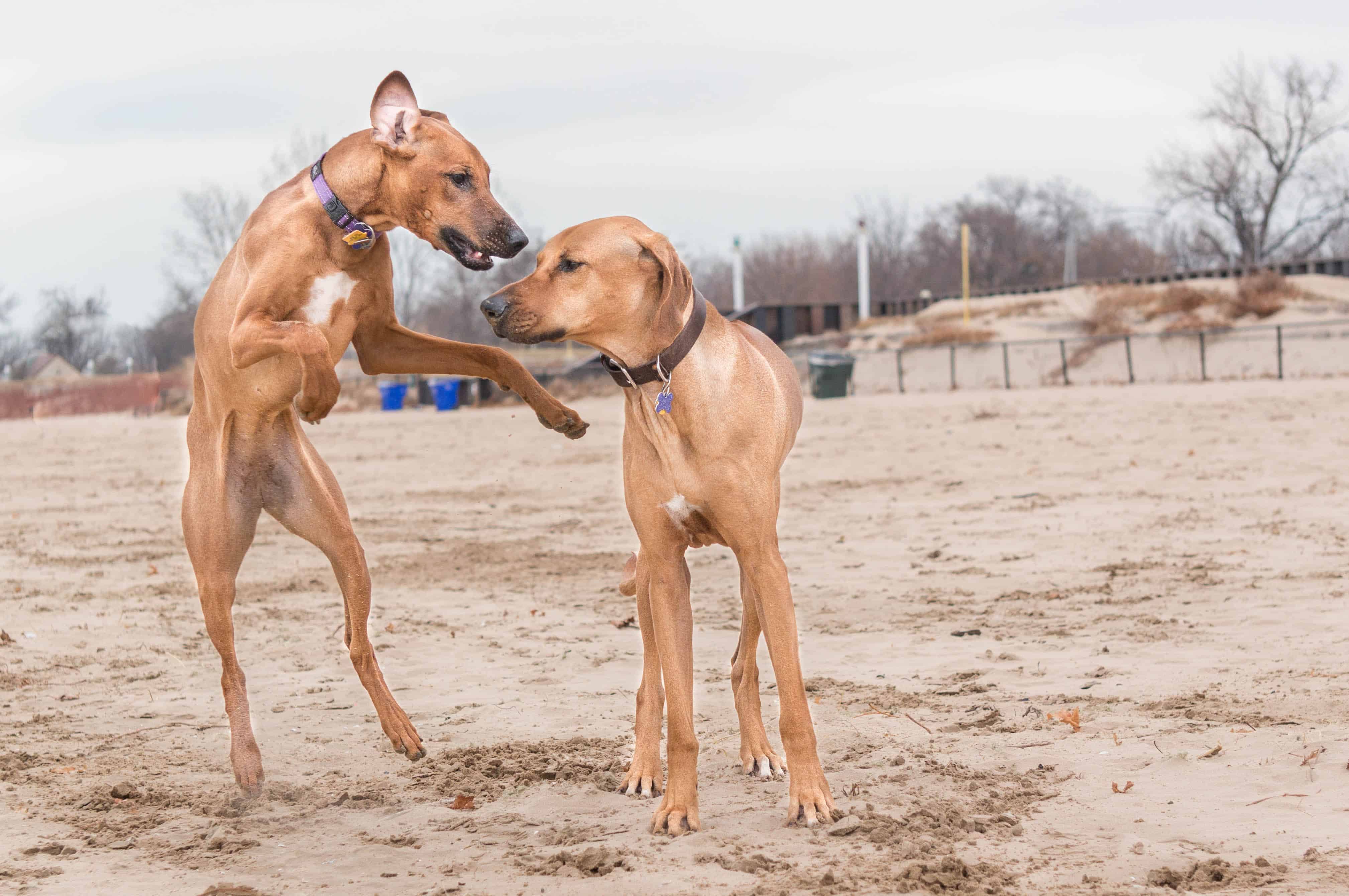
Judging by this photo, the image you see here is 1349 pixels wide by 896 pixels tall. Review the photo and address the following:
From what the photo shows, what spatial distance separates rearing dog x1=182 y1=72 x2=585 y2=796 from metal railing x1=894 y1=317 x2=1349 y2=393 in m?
27.5

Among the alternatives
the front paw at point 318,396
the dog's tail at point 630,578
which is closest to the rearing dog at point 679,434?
the dog's tail at point 630,578

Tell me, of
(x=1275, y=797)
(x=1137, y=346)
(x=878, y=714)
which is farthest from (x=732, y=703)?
(x=1137, y=346)

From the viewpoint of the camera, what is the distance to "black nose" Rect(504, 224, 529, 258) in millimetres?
4676

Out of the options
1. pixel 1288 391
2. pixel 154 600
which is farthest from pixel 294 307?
pixel 1288 391

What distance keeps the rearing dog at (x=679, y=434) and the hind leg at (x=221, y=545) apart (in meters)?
1.61

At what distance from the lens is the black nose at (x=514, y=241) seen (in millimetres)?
4676

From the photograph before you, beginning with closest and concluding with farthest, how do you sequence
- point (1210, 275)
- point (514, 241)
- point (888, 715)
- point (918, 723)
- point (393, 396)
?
point (514, 241) < point (918, 723) < point (888, 715) < point (393, 396) < point (1210, 275)

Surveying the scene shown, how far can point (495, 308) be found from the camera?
13.2 feet

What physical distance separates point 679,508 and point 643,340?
21.4 inches

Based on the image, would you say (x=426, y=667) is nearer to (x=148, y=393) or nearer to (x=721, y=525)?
(x=721, y=525)

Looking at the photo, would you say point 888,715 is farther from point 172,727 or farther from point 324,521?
point 172,727

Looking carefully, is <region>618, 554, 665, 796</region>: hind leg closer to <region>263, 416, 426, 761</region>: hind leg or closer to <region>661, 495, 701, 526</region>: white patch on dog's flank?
<region>661, 495, 701, 526</region>: white patch on dog's flank

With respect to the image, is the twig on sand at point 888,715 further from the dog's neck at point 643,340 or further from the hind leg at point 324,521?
the dog's neck at point 643,340

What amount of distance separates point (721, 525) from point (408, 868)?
55.8 inches
